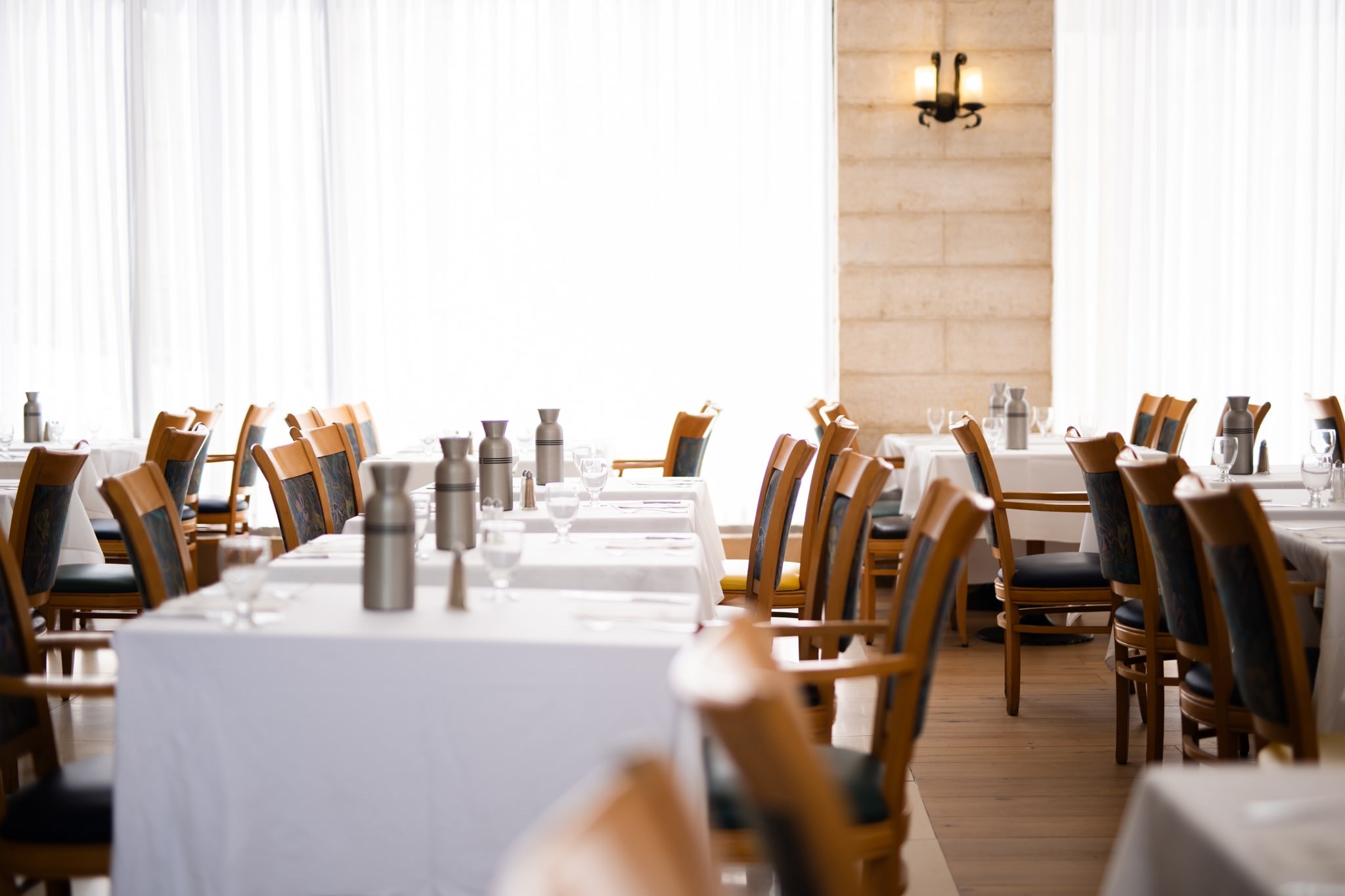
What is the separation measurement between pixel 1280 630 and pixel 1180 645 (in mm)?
680

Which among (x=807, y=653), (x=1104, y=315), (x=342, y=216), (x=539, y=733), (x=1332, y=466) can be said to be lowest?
(x=807, y=653)

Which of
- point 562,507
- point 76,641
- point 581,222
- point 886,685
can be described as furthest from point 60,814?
point 581,222

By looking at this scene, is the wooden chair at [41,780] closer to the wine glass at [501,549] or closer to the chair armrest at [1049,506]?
the wine glass at [501,549]

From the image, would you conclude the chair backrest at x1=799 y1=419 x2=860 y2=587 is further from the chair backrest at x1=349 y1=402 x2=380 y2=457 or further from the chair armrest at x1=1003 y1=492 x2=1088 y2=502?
the chair backrest at x1=349 y1=402 x2=380 y2=457

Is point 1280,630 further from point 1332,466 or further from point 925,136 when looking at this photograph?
point 925,136

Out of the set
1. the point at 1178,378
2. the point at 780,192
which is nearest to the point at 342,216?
the point at 780,192

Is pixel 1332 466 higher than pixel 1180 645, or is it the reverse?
pixel 1332 466

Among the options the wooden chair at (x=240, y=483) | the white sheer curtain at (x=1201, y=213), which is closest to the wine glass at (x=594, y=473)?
the wooden chair at (x=240, y=483)

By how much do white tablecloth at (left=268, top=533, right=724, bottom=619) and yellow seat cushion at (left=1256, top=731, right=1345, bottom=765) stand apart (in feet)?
3.43

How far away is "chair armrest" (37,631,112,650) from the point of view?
6.98 feet

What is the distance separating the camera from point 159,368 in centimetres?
725

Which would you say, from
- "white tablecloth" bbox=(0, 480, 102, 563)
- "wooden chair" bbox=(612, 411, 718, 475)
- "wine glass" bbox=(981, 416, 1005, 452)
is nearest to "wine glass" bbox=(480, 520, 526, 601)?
"white tablecloth" bbox=(0, 480, 102, 563)

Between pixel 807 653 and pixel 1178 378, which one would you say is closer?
pixel 807 653

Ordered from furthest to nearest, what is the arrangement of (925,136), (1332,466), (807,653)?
(925,136) → (1332,466) → (807,653)
